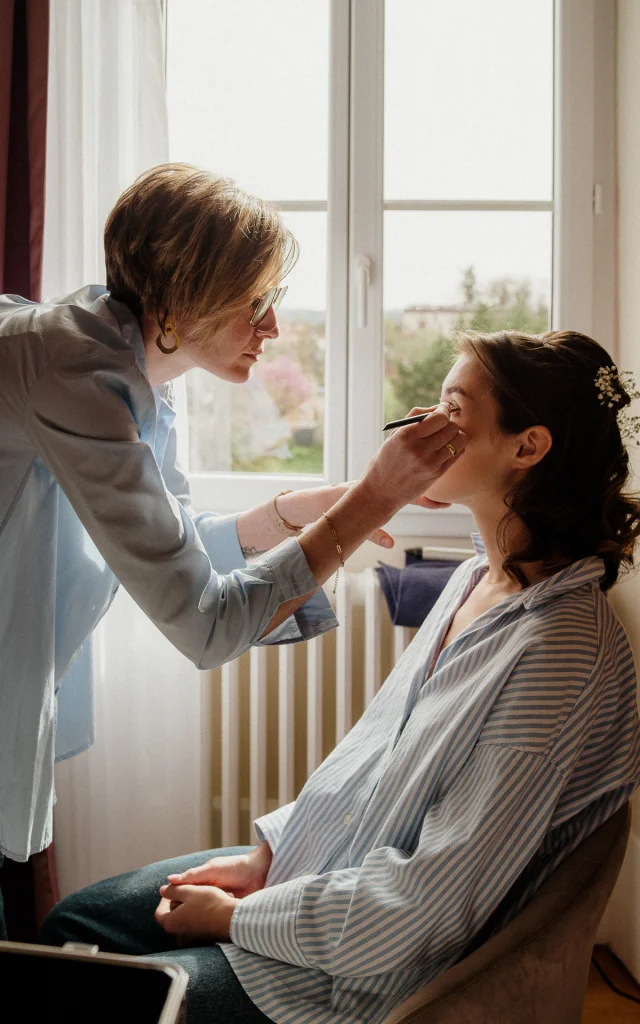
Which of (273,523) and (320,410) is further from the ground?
(320,410)

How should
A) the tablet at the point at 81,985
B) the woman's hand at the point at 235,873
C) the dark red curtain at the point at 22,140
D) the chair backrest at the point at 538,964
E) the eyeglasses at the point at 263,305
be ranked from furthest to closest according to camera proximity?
1. the dark red curtain at the point at 22,140
2. the woman's hand at the point at 235,873
3. the eyeglasses at the point at 263,305
4. the chair backrest at the point at 538,964
5. the tablet at the point at 81,985

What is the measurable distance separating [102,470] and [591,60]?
1753 mm

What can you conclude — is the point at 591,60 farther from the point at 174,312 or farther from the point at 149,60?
the point at 174,312

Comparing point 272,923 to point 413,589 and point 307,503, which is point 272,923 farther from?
Answer: point 413,589

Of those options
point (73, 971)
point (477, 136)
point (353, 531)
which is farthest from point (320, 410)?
point (73, 971)

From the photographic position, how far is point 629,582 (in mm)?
1953

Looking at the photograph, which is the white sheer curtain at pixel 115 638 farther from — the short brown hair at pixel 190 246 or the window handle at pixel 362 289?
the short brown hair at pixel 190 246

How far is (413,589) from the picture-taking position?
2.02 meters

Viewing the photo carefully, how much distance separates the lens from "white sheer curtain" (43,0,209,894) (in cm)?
197

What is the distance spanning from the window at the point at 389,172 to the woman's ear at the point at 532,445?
888mm

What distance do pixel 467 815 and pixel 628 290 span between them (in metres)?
1.42

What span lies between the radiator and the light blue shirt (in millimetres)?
822

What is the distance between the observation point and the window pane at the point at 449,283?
2248mm

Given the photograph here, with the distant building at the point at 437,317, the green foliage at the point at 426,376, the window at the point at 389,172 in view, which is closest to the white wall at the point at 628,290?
the window at the point at 389,172
